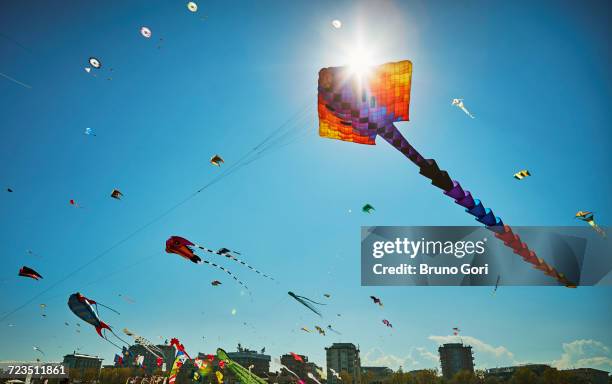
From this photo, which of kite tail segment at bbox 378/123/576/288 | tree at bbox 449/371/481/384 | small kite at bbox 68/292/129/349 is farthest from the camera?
tree at bbox 449/371/481/384

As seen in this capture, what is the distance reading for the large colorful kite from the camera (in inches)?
444

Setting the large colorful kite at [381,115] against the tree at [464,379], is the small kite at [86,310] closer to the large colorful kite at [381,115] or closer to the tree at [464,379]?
the large colorful kite at [381,115]

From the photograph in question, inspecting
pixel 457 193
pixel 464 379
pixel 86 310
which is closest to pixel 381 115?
pixel 457 193

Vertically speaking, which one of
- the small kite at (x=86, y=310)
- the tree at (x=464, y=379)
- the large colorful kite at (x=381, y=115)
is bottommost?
the tree at (x=464, y=379)

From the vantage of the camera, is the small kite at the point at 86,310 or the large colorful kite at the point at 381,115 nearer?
the large colorful kite at the point at 381,115

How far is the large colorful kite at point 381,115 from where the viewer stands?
37.0 ft

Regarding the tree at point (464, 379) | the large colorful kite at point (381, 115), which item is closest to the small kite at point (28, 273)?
the large colorful kite at point (381, 115)

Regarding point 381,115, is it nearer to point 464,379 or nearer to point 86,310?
point 86,310

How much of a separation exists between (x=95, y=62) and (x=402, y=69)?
14828 mm

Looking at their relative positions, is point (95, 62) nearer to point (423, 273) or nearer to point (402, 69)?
point (402, 69)

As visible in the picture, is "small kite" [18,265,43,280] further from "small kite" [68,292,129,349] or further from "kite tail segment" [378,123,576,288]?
"kite tail segment" [378,123,576,288]

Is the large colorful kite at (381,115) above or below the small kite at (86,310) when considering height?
above

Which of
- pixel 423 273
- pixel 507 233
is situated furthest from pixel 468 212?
pixel 423 273

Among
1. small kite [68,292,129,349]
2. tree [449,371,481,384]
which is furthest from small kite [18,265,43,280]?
tree [449,371,481,384]
